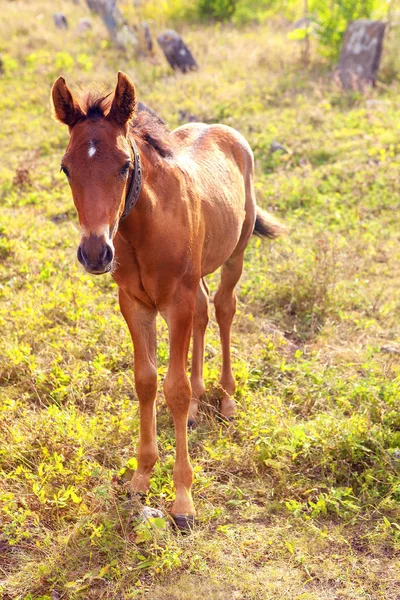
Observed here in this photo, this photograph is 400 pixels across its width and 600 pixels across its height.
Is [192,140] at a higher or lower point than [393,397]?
higher

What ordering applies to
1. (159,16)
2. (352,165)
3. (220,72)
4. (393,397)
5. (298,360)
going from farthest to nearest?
(159,16)
(220,72)
(352,165)
(298,360)
(393,397)

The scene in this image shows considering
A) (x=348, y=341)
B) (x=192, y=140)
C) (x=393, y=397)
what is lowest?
(x=348, y=341)

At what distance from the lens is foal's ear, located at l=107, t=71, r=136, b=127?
3021mm

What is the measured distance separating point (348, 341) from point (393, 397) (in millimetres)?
1233

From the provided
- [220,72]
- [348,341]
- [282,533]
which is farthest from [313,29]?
[282,533]

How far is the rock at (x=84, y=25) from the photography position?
15.7 metres

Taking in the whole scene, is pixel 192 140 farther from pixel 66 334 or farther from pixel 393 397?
pixel 393 397

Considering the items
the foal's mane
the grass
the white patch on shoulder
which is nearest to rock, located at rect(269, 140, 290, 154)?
the grass

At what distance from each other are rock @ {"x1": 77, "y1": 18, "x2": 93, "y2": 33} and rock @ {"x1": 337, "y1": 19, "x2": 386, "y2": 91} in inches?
276

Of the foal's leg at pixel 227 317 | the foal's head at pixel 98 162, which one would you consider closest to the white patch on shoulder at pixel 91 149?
the foal's head at pixel 98 162

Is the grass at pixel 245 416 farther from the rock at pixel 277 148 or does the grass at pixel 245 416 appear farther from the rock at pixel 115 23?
the rock at pixel 115 23

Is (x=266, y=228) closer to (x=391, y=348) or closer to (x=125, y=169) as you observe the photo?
(x=391, y=348)

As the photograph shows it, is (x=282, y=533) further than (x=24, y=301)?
No

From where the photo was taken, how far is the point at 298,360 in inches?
201
